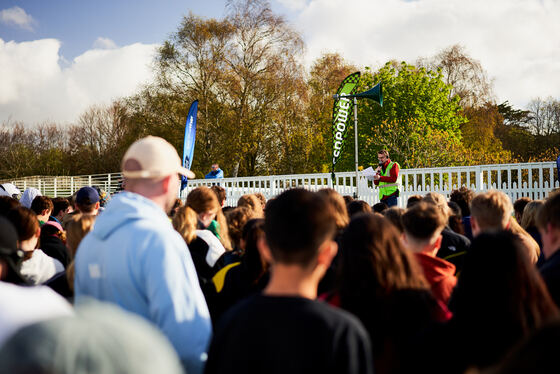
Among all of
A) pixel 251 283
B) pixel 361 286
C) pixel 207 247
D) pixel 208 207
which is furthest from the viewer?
pixel 208 207

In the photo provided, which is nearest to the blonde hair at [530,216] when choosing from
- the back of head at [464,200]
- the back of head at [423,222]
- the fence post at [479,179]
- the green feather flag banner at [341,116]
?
the back of head at [464,200]

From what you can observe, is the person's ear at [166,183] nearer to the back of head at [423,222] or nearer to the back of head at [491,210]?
the back of head at [423,222]

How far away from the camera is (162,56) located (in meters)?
33.6

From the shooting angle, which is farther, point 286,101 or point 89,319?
point 286,101

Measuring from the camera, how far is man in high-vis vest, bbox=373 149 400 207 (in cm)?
1061

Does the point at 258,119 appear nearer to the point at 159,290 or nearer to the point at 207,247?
the point at 207,247

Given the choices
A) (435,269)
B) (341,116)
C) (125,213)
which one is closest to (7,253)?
(125,213)

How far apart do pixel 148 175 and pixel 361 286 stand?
3.70 ft

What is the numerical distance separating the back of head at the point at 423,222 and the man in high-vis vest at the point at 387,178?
7.31 m

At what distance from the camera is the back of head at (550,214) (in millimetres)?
2645

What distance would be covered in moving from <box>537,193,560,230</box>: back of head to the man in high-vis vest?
7684 mm

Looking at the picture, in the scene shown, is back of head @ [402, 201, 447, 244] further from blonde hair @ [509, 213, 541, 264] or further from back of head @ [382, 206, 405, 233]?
blonde hair @ [509, 213, 541, 264]

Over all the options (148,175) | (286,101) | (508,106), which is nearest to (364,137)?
(286,101)

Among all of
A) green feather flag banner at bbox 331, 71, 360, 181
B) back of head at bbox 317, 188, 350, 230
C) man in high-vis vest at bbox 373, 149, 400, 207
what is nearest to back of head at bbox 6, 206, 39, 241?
back of head at bbox 317, 188, 350, 230
